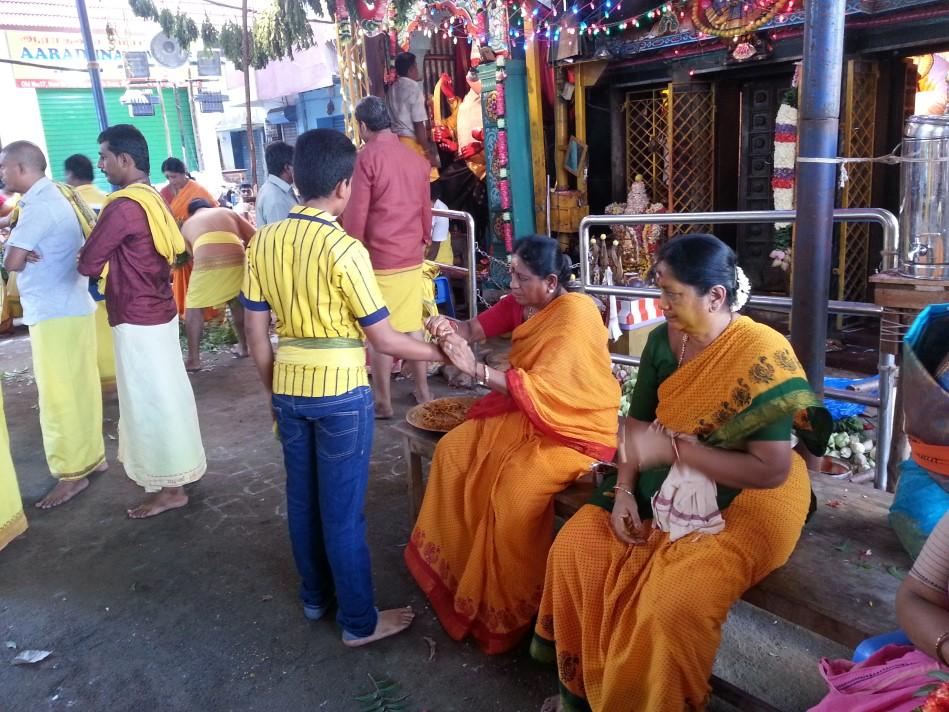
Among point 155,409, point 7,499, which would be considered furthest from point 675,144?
point 7,499

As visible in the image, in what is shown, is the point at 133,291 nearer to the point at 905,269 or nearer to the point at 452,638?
the point at 452,638

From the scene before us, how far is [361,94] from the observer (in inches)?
305

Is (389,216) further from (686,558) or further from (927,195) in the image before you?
(686,558)

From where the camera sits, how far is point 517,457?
2.70m

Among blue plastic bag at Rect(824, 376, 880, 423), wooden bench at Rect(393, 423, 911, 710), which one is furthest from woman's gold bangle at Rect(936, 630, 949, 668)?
blue plastic bag at Rect(824, 376, 880, 423)

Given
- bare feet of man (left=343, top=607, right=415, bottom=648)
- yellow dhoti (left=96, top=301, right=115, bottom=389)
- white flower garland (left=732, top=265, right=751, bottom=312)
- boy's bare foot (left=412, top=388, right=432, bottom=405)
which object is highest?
white flower garland (left=732, top=265, right=751, bottom=312)

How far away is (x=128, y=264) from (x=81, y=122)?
1659cm

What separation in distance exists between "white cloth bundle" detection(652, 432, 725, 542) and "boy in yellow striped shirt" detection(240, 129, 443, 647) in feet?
2.89

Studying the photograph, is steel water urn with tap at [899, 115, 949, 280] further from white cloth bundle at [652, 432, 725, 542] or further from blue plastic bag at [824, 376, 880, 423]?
blue plastic bag at [824, 376, 880, 423]

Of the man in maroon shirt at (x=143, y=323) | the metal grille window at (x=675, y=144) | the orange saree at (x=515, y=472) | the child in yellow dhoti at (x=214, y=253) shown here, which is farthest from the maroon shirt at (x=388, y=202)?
the metal grille window at (x=675, y=144)

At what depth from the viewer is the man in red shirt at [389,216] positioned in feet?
14.9

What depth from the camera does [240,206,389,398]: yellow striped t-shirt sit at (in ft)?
7.77

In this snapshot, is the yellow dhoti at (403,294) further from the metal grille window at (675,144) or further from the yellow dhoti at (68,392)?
the metal grille window at (675,144)

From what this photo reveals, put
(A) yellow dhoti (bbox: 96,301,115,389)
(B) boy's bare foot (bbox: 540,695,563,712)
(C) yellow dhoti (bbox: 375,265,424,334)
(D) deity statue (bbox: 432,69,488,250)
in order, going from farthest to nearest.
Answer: (D) deity statue (bbox: 432,69,488,250) < (A) yellow dhoti (bbox: 96,301,115,389) < (C) yellow dhoti (bbox: 375,265,424,334) < (B) boy's bare foot (bbox: 540,695,563,712)
